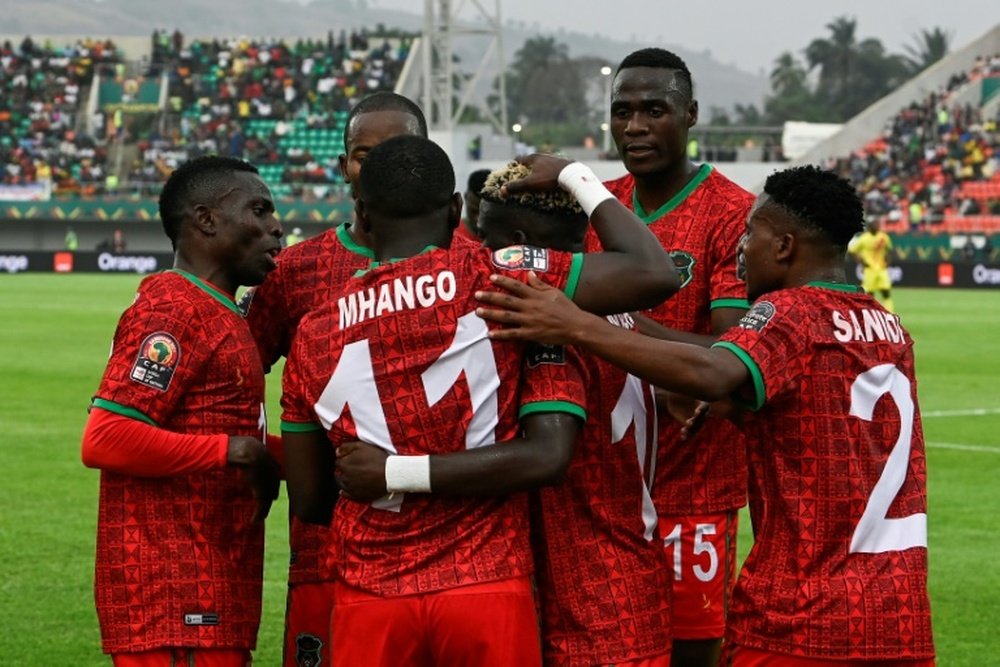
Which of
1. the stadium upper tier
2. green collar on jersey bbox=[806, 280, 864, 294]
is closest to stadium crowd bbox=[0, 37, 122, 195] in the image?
the stadium upper tier

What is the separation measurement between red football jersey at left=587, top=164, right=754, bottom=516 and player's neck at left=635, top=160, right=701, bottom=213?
2 cm

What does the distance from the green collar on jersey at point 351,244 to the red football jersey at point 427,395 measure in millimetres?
965

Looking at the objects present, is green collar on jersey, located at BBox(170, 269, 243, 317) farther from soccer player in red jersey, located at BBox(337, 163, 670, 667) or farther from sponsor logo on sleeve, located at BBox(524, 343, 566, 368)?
sponsor logo on sleeve, located at BBox(524, 343, 566, 368)

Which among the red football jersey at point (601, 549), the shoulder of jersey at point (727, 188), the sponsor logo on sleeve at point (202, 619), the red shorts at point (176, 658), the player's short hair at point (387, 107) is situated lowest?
the red shorts at point (176, 658)

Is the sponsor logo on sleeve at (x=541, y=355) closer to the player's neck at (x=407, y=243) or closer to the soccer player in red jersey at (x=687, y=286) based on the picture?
the player's neck at (x=407, y=243)

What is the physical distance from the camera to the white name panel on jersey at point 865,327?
13.6 ft

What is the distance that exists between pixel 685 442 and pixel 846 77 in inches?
6226

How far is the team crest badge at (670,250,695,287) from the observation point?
527 cm

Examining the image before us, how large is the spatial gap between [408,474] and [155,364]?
926 mm

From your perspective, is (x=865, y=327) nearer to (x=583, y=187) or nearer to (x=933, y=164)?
(x=583, y=187)

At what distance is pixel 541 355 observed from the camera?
3.95 m

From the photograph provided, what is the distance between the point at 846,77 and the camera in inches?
6216

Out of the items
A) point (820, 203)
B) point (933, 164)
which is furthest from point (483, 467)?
point (933, 164)

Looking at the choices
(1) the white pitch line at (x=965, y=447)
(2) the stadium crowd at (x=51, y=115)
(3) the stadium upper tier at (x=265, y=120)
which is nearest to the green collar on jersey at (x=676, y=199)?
(1) the white pitch line at (x=965, y=447)
